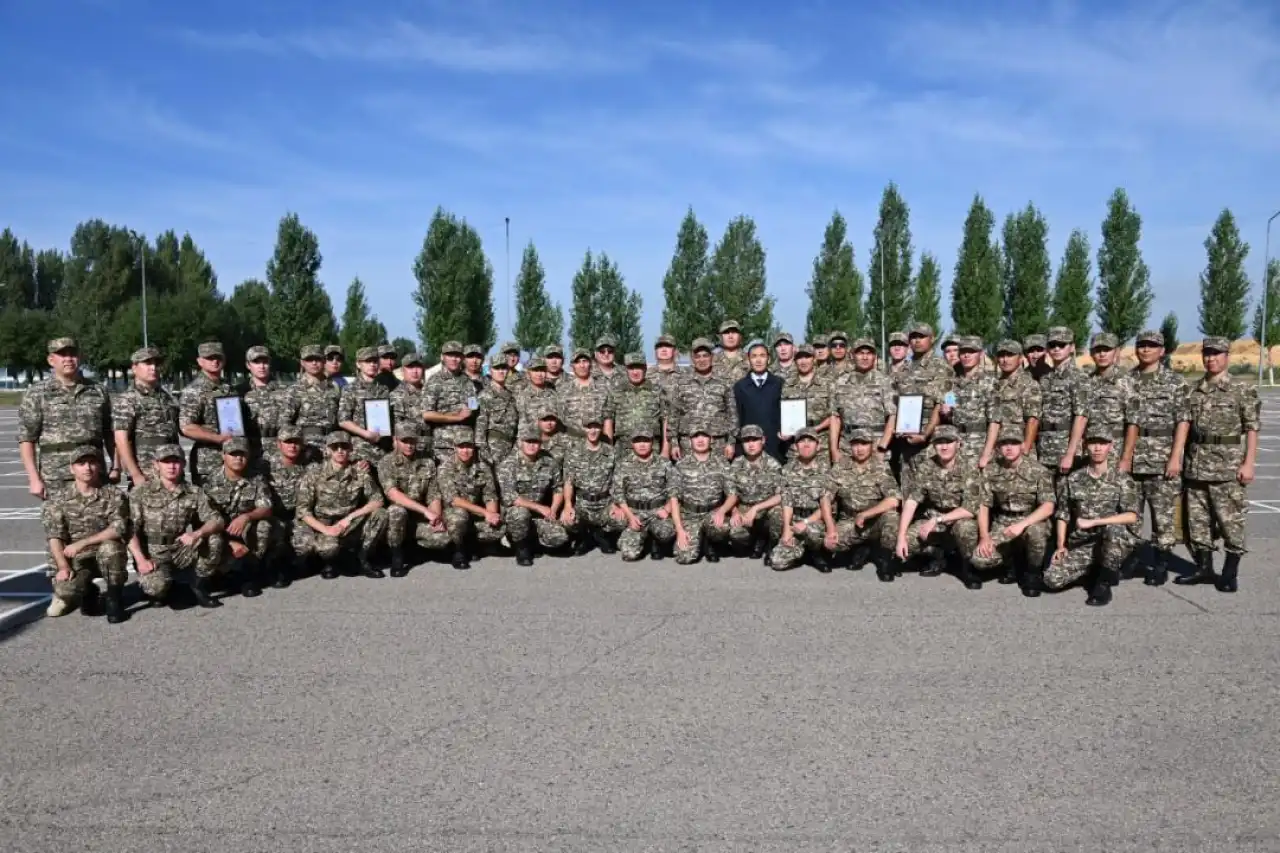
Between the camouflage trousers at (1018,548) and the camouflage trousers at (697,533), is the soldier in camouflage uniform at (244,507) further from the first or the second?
the camouflage trousers at (1018,548)

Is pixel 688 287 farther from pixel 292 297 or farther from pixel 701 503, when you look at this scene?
pixel 701 503

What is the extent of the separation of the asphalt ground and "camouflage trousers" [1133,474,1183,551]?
57 cm

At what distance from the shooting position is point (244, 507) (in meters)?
6.93

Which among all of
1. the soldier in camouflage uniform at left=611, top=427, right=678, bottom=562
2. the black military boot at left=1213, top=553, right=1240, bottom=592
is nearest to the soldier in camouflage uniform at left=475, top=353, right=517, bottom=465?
the soldier in camouflage uniform at left=611, top=427, right=678, bottom=562

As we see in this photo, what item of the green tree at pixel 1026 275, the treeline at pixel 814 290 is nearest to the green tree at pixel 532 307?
the treeline at pixel 814 290

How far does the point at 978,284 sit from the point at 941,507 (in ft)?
122

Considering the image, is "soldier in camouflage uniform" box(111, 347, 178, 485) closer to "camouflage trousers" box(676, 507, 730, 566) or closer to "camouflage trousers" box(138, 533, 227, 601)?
"camouflage trousers" box(138, 533, 227, 601)

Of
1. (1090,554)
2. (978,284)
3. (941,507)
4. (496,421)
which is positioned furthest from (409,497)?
(978,284)

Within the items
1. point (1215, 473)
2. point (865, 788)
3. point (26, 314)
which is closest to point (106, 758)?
point (865, 788)

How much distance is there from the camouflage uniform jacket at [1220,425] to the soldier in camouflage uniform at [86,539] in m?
7.51

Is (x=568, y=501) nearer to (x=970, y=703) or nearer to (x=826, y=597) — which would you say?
(x=826, y=597)

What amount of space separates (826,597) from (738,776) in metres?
2.92

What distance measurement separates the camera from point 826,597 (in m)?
6.40

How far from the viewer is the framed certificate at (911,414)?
8.01 m
